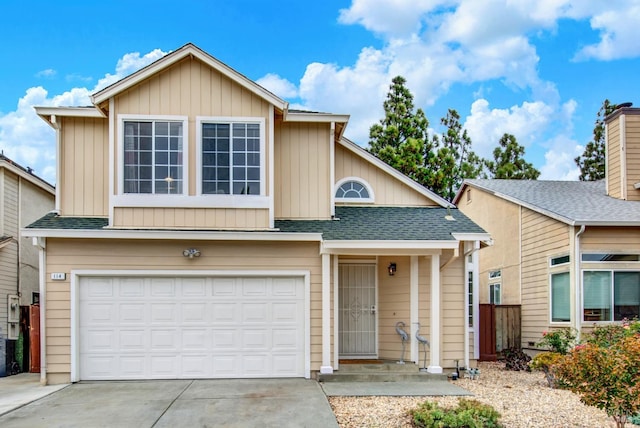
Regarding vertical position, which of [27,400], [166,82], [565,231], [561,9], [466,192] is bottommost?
[27,400]

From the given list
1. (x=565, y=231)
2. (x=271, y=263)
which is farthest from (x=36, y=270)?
(x=565, y=231)

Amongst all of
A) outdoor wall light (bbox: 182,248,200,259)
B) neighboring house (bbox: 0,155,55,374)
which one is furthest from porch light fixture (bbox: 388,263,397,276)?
neighboring house (bbox: 0,155,55,374)

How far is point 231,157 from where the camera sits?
10.6m

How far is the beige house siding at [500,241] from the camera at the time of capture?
1567 cm

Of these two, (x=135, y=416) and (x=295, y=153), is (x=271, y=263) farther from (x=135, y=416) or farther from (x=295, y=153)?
(x=135, y=416)

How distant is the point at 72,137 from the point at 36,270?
5.22 metres

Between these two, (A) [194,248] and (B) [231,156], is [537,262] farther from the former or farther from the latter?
(A) [194,248]

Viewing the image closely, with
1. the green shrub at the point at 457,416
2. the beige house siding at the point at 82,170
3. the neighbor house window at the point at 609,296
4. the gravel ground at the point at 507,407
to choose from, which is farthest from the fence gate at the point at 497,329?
the beige house siding at the point at 82,170

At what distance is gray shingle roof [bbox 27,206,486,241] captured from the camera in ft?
34.2

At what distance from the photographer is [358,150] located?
12.0 meters

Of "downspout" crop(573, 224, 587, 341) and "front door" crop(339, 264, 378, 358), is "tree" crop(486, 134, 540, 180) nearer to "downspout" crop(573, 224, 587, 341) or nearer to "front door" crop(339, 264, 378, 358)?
"downspout" crop(573, 224, 587, 341)

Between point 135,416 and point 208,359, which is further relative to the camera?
point 208,359

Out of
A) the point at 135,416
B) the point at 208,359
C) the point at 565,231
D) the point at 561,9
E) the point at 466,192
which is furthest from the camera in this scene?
the point at 466,192

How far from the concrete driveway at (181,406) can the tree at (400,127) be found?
14714 millimetres
